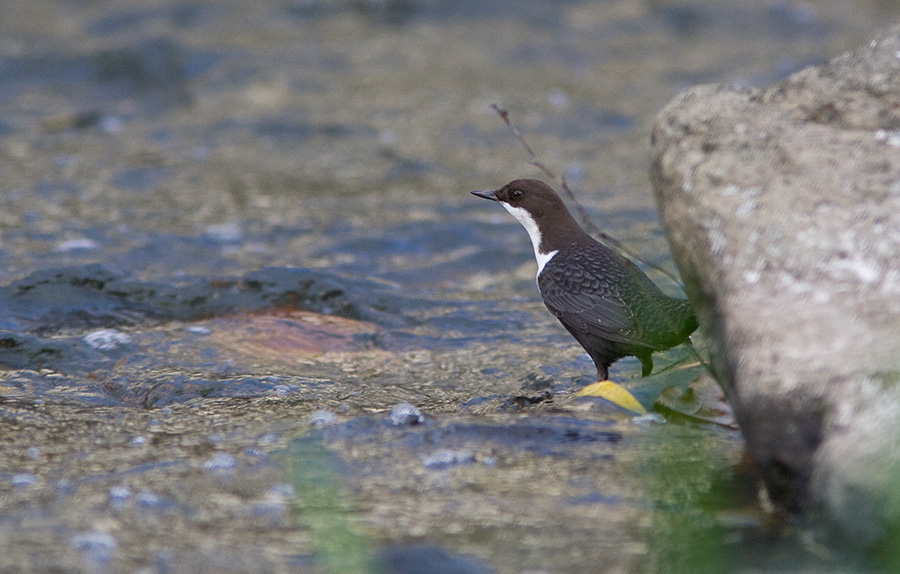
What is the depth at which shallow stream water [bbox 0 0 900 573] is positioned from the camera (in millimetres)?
3115

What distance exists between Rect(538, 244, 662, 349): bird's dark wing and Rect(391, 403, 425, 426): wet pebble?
1045 millimetres

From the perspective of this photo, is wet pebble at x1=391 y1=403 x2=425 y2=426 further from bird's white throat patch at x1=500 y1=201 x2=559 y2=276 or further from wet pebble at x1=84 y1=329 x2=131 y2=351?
wet pebble at x1=84 y1=329 x2=131 y2=351

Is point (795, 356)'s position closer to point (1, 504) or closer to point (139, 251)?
point (1, 504)

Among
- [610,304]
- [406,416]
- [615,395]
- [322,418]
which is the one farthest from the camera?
[610,304]

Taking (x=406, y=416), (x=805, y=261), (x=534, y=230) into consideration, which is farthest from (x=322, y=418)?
(x=805, y=261)

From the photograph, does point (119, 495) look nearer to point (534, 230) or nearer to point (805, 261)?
point (805, 261)

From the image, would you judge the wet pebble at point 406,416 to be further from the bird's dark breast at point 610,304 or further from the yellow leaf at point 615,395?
the bird's dark breast at point 610,304

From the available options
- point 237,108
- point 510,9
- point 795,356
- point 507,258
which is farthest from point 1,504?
point 510,9

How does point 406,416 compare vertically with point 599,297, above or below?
below

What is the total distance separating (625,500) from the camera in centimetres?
327

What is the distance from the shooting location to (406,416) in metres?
4.13

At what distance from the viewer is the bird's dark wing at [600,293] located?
4723 mm

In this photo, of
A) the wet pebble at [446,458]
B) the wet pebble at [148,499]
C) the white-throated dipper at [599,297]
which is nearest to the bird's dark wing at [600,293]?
the white-throated dipper at [599,297]

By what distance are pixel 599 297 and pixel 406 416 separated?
48.1 inches
